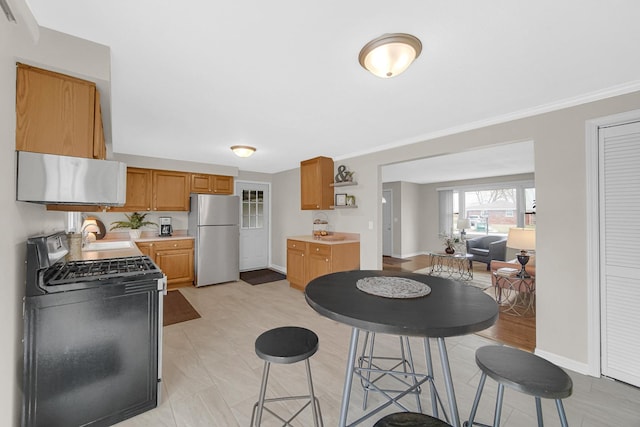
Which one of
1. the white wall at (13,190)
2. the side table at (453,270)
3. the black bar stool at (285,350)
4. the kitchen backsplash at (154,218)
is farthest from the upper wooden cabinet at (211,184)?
the side table at (453,270)

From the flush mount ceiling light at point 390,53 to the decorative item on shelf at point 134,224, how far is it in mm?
4755

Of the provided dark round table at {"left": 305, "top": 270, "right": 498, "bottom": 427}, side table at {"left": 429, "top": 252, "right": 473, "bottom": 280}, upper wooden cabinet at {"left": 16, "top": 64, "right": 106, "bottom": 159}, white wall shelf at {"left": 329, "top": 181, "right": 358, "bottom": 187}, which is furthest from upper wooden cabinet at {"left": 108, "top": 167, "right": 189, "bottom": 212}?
side table at {"left": 429, "top": 252, "right": 473, "bottom": 280}

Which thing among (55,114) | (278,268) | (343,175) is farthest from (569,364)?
(278,268)

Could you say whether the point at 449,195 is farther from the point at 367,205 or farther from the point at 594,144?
the point at 594,144

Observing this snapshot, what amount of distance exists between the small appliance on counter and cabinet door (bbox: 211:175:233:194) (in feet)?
3.39

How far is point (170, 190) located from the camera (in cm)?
488

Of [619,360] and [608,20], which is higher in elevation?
[608,20]

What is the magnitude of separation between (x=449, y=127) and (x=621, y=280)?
2.00 m

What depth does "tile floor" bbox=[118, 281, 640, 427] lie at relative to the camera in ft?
5.61

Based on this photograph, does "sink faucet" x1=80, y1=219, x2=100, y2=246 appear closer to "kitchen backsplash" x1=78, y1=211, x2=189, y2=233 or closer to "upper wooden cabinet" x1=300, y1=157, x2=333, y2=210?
"kitchen backsplash" x1=78, y1=211, x2=189, y2=233

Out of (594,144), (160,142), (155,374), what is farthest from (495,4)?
(160,142)

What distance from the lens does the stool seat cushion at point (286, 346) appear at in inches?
51.6

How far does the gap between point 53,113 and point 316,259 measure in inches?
132

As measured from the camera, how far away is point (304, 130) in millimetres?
3197
